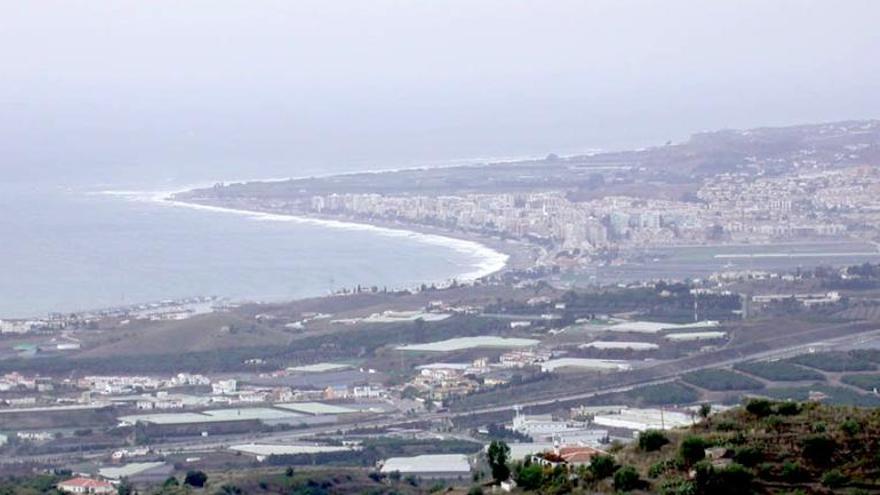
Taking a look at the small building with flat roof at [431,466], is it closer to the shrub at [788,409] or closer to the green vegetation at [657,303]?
the shrub at [788,409]

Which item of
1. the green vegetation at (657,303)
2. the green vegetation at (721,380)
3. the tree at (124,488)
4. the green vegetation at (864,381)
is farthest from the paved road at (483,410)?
the tree at (124,488)

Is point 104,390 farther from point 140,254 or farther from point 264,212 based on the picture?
point 264,212

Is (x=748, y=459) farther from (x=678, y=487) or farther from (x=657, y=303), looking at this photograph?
(x=657, y=303)

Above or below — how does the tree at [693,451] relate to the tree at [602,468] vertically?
above

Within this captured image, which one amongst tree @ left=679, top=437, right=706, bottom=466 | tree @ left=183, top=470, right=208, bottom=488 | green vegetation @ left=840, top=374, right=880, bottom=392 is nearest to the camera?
tree @ left=679, top=437, right=706, bottom=466

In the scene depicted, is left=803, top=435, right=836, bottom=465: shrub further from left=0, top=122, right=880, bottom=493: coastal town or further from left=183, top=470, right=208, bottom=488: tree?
left=183, top=470, right=208, bottom=488: tree

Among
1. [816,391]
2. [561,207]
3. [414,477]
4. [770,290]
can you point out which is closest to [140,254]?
[561,207]

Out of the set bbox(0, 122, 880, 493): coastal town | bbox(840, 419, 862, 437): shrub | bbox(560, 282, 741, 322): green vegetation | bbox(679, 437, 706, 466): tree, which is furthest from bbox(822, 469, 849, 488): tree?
bbox(560, 282, 741, 322): green vegetation
